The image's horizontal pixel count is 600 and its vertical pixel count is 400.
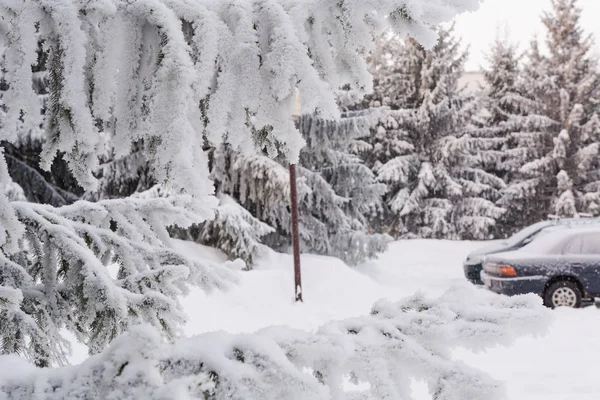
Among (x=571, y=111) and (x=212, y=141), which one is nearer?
(x=212, y=141)

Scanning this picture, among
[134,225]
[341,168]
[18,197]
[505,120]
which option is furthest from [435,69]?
[134,225]

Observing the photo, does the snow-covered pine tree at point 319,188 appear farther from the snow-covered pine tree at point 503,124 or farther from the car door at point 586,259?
the snow-covered pine tree at point 503,124

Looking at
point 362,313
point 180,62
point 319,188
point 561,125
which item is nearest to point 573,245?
point 362,313

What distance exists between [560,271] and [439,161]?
14.3m

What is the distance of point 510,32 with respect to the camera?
87.0 ft

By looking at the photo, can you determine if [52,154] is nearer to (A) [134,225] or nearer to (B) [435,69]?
(A) [134,225]

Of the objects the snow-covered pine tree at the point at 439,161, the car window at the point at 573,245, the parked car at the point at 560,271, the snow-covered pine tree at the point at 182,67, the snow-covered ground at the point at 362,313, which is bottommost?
the snow-covered ground at the point at 362,313

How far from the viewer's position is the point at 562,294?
9.34 meters

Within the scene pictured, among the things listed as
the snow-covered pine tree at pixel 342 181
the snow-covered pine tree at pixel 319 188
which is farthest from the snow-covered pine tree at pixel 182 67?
the snow-covered pine tree at pixel 342 181

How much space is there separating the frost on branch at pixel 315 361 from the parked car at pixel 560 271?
27.8 feet

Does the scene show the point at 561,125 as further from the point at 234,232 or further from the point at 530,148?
the point at 234,232

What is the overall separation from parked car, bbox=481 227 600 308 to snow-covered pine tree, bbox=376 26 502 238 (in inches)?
514

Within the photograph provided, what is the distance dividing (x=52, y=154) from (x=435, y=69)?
2283 centimetres

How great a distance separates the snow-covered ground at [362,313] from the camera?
18.9ft
